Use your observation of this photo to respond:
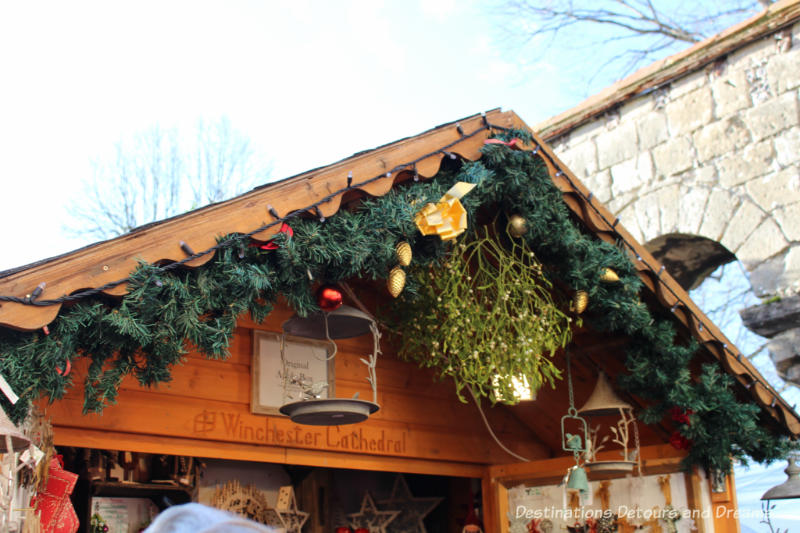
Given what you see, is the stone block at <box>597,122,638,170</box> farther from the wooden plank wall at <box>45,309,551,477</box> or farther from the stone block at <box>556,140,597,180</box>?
the wooden plank wall at <box>45,309,551,477</box>

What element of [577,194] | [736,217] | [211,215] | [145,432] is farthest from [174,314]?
[736,217]

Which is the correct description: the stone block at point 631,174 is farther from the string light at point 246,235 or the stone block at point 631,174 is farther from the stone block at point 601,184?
the string light at point 246,235

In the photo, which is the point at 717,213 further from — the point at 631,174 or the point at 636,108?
the point at 636,108

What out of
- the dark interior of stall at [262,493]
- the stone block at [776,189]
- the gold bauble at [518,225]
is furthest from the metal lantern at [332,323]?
the stone block at [776,189]

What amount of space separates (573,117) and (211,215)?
5053mm

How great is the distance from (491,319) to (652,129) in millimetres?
3470

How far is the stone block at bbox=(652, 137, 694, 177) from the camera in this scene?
20.3 ft

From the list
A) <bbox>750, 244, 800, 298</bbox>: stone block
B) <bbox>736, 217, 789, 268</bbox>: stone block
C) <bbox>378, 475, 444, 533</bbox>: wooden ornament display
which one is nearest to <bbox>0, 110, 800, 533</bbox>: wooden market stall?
<bbox>378, 475, 444, 533</bbox>: wooden ornament display

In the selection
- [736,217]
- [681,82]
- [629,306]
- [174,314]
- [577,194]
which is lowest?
[174,314]

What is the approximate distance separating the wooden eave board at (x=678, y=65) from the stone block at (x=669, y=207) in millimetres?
871

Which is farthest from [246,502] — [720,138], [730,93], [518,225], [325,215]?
[730,93]

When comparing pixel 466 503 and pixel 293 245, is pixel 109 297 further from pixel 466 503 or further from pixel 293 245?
pixel 466 503

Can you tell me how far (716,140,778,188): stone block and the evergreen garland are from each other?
2307 millimetres

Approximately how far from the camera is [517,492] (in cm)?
456
